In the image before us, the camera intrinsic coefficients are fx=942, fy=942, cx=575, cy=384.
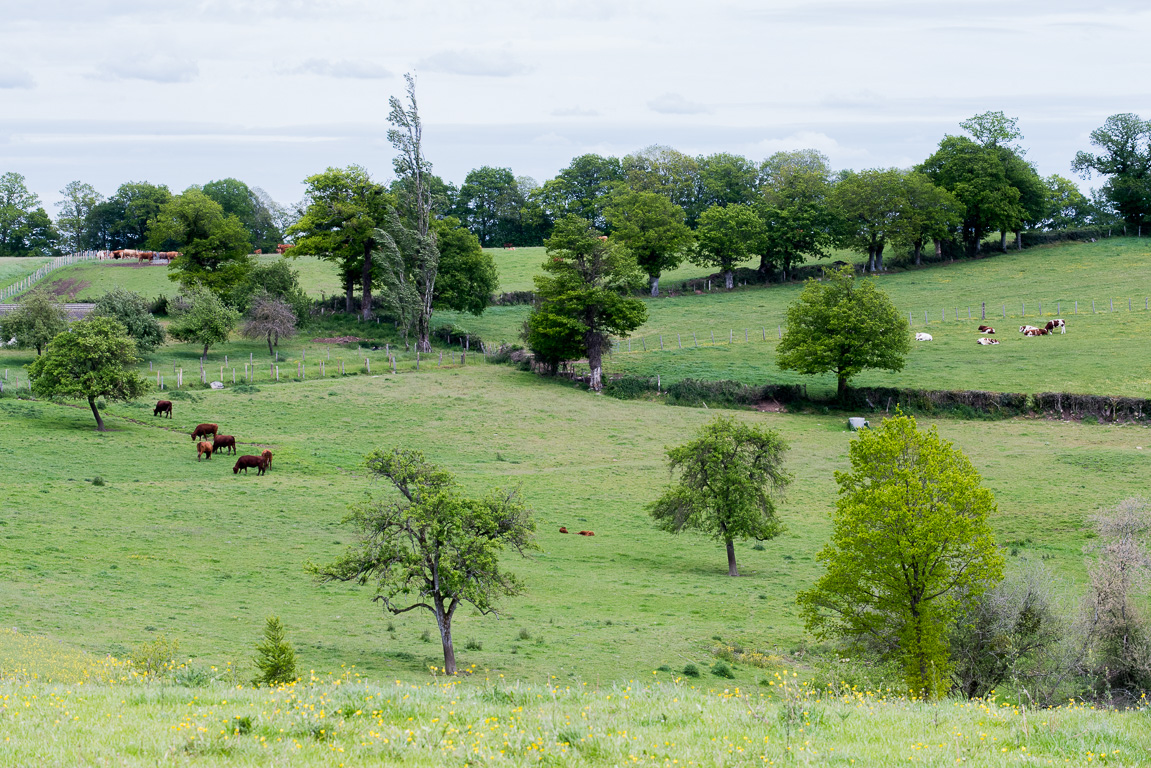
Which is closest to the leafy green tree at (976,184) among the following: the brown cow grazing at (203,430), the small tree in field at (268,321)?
the small tree in field at (268,321)

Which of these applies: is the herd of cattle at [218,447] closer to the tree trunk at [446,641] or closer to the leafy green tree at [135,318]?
the leafy green tree at [135,318]

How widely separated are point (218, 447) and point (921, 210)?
239 feet

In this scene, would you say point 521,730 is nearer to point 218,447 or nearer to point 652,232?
point 218,447

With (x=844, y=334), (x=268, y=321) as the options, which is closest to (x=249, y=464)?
(x=268, y=321)

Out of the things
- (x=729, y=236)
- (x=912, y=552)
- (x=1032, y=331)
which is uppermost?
(x=729, y=236)

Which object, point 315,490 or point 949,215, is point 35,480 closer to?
point 315,490

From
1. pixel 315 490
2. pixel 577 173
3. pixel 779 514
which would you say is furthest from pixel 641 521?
pixel 577 173

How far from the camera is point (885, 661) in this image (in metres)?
20.2

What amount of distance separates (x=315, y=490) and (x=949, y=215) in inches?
2925

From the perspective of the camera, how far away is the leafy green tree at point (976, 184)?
93.9 m

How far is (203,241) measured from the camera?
80.4 meters

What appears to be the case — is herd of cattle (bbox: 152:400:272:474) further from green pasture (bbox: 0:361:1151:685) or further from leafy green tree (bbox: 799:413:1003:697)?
leafy green tree (bbox: 799:413:1003:697)

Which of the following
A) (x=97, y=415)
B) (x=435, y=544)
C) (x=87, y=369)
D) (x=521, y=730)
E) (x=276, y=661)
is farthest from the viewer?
(x=97, y=415)

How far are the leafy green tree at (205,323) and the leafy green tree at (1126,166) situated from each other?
302 ft
